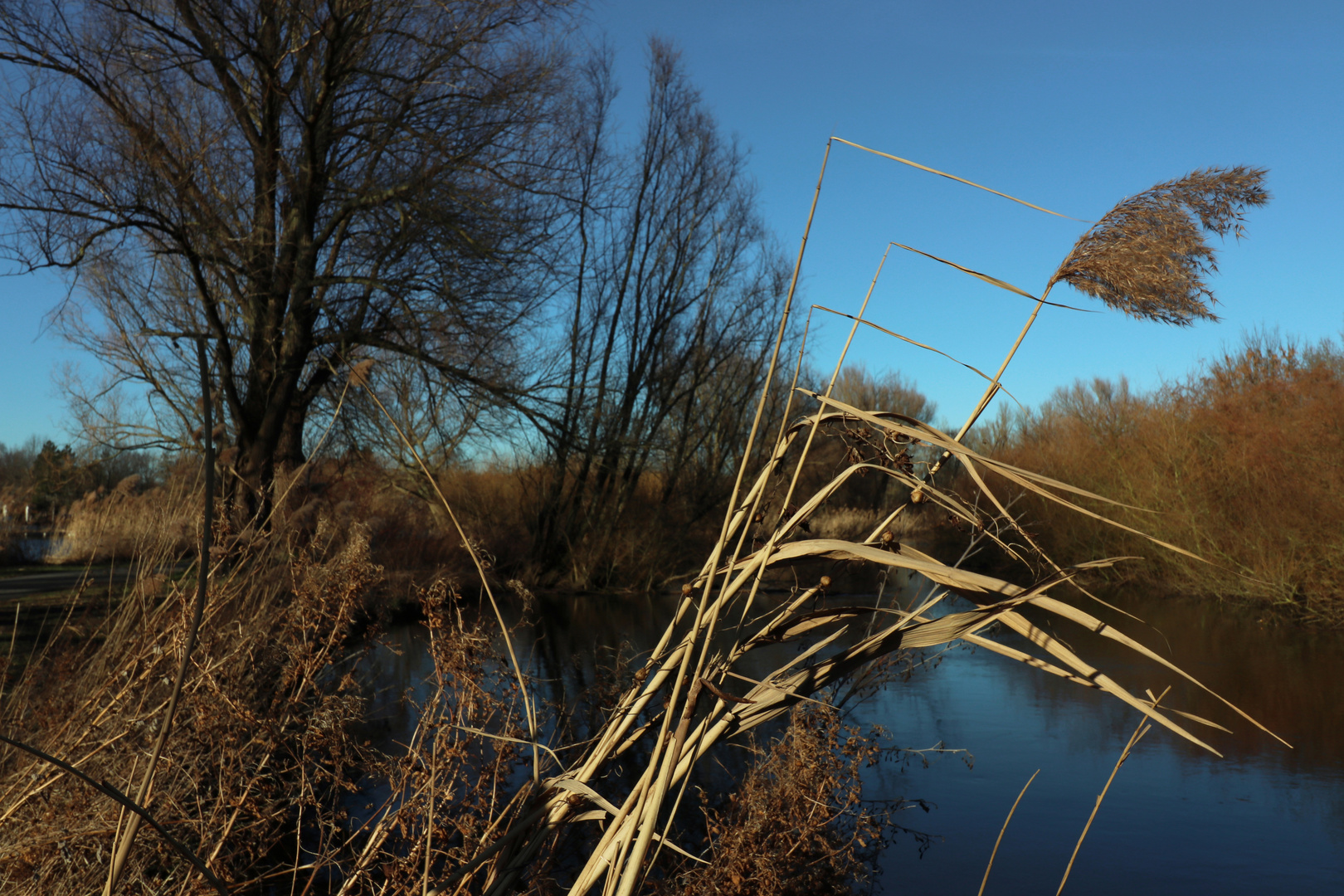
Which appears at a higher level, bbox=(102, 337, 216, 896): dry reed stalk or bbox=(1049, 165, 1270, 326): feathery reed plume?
bbox=(1049, 165, 1270, 326): feathery reed plume

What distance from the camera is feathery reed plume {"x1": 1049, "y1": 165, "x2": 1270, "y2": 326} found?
1067 millimetres

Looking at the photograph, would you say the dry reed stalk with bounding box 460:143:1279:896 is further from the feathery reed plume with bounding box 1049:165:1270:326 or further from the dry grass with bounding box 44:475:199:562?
the dry grass with bounding box 44:475:199:562

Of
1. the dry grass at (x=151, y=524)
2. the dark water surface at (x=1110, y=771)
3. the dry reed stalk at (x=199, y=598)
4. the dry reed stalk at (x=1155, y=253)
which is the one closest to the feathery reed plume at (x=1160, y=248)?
the dry reed stalk at (x=1155, y=253)

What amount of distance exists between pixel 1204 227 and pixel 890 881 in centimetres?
378

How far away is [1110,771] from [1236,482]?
829 cm

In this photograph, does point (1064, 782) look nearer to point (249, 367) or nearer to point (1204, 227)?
point (1204, 227)

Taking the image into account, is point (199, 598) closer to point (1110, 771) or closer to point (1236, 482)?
point (1110, 771)

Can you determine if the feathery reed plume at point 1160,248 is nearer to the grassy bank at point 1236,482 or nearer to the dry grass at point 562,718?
the dry grass at point 562,718

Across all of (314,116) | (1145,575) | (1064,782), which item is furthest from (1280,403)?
(314,116)

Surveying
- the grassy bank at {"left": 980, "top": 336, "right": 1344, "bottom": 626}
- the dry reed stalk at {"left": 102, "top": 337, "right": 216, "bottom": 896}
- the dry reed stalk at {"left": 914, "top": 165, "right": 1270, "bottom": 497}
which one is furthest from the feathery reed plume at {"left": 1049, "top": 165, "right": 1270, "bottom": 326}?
the grassy bank at {"left": 980, "top": 336, "right": 1344, "bottom": 626}

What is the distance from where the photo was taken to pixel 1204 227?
1.15 metres

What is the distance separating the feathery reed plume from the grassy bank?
809cm

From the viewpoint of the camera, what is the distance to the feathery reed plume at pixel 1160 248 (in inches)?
42.0

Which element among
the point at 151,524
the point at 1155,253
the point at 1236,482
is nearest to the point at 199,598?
the point at 1155,253
